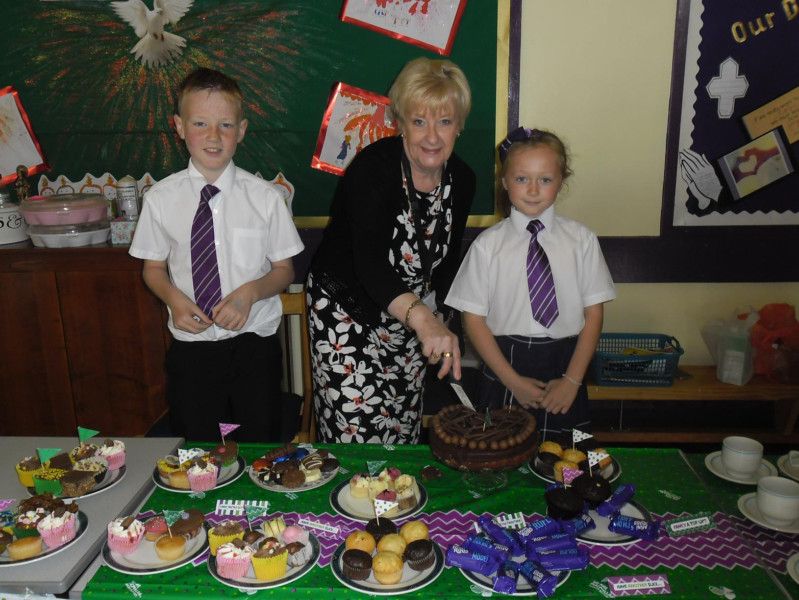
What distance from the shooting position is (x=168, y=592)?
48.0 inches

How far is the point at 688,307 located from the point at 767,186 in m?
0.66

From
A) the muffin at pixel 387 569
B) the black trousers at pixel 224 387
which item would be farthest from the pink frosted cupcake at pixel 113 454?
the muffin at pixel 387 569

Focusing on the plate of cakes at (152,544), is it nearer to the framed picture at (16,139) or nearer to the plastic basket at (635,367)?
the plastic basket at (635,367)

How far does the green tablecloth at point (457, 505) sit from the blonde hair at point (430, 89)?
0.94m

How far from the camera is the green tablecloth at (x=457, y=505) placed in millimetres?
1211

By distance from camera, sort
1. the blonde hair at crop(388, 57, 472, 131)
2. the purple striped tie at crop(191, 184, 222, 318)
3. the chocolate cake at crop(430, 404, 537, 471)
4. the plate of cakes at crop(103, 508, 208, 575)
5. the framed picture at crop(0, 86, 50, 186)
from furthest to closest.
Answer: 1. the framed picture at crop(0, 86, 50, 186)
2. the purple striped tie at crop(191, 184, 222, 318)
3. the blonde hair at crop(388, 57, 472, 131)
4. the chocolate cake at crop(430, 404, 537, 471)
5. the plate of cakes at crop(103, 508, 208, 575)

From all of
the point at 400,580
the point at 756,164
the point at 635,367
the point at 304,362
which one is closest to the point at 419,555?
the point at 400,580

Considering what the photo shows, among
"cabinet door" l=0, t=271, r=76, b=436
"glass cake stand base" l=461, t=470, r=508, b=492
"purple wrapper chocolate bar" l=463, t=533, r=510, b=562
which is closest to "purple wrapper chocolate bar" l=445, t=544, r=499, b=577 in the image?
"purple wrapper chocolate bar" l=463, t=533, r=510, b=562

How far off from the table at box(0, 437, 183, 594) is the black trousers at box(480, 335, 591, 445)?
98 cm

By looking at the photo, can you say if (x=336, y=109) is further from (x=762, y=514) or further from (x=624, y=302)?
(x=762, y=514)

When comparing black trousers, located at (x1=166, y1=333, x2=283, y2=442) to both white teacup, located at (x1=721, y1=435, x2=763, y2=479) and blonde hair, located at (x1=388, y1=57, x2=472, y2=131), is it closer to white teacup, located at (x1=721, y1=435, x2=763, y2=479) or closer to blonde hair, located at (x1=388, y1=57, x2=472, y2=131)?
blonde hair, located at (x1=388, y1=57, x2=472, y2=131)

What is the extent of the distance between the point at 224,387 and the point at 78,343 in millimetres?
1295

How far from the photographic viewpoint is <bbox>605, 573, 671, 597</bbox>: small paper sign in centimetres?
120

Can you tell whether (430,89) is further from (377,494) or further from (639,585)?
(639,585)
